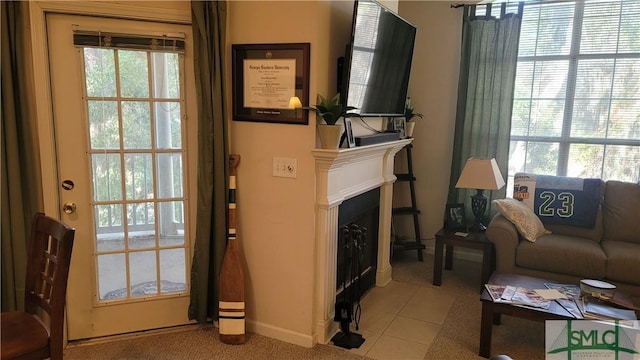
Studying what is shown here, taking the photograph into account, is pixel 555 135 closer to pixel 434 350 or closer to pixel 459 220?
pixel 459 220

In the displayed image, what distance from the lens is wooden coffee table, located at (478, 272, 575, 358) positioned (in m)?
2.47

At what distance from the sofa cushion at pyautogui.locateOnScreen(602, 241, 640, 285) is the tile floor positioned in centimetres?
111

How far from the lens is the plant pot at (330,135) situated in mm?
2562

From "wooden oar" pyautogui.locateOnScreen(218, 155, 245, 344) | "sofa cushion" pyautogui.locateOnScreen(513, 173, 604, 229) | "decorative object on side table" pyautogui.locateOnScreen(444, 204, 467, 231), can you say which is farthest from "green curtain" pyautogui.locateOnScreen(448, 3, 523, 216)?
"wooden oar" pyautogui.locateOnScreen(218, 155, 245, 344)

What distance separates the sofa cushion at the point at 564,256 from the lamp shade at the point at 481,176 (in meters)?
0.50

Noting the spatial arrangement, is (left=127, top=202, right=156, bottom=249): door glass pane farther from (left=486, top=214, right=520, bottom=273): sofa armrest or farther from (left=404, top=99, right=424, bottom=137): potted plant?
(left=486, top=214, right=520, bottom=273): sofa armrest

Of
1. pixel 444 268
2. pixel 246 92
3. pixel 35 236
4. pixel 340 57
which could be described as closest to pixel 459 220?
pixel 444 268

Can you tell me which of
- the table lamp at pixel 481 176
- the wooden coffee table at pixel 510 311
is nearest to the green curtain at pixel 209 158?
the wooden coffee table at pixel 510 311

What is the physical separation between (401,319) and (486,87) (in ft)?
7.32

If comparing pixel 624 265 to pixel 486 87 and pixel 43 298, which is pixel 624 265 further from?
pixel 43 298

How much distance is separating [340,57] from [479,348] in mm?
1941

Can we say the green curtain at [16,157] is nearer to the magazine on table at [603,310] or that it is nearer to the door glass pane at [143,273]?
the door glass pane at [143,273]

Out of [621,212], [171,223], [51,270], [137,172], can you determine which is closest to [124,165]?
[137,172]

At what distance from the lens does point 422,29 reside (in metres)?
4.44
